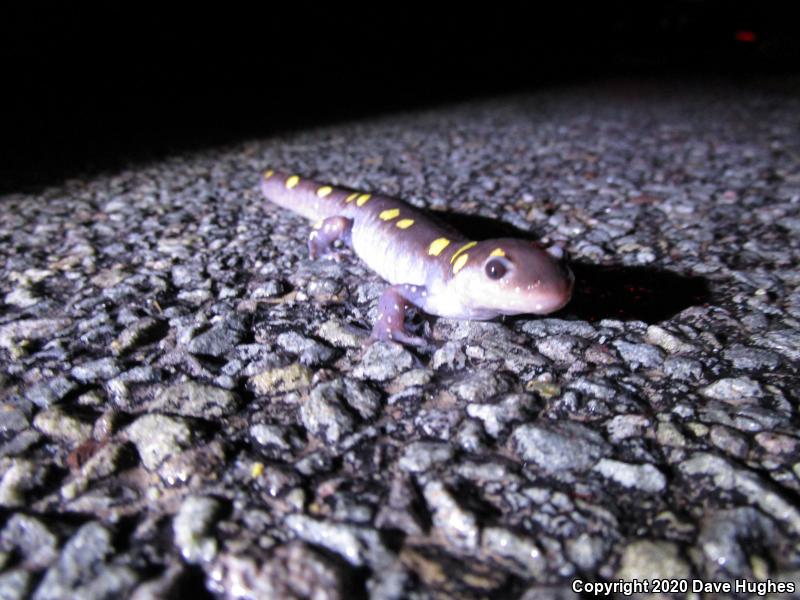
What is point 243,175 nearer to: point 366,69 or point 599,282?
point 599,282

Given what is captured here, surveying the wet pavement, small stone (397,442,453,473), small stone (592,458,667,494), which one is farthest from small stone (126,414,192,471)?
small stone (592,458,667,494)

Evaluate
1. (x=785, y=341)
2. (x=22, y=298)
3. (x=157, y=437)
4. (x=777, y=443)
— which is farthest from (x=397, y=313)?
(x=22, y=298)

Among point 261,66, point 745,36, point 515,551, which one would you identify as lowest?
point 515,551

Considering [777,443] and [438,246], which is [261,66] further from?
[777,443]

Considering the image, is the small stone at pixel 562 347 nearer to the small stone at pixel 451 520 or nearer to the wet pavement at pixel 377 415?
the wet pavement at pixel 377 415

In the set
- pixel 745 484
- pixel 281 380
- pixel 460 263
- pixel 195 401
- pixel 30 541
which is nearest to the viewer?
pixel 30 541
